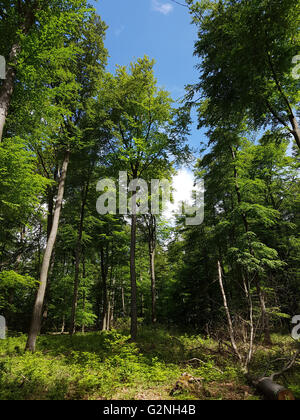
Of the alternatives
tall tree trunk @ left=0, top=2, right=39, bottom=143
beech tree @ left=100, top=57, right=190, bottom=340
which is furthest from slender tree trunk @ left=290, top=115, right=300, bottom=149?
tall tree trunk @ left=0, top=2, right=39, bottom=143

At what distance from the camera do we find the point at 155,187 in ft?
46.0

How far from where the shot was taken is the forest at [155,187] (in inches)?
219

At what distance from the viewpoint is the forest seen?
18.2ft

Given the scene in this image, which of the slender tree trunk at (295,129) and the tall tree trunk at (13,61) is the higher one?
the tall tree trunk at (13,61)

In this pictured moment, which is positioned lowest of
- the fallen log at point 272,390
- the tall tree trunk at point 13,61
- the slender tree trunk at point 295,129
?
the fallen log at point 272,390

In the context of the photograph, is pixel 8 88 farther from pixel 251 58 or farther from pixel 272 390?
pixel 272 390

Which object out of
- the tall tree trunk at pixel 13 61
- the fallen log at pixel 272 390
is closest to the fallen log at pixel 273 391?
the fallen log at pixel 272 390

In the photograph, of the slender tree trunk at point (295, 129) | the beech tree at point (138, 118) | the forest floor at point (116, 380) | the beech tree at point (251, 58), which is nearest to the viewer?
the forest floor at point (116, 380)

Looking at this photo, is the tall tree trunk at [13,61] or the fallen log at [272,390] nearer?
the fallen log at [272,390]

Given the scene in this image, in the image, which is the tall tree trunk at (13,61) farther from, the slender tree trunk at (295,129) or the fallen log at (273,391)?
the fallen log at (273,391)
